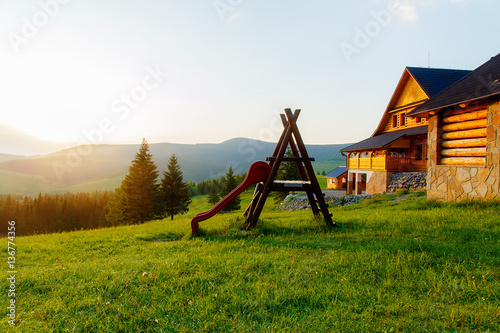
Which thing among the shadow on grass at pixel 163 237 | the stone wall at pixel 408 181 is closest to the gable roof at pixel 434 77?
the stone wall at pixel 408 181

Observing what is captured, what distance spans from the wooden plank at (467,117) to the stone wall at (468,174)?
33 cm

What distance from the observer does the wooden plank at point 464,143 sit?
31.1 ft

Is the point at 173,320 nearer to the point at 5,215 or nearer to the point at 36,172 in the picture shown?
the point at 5,215

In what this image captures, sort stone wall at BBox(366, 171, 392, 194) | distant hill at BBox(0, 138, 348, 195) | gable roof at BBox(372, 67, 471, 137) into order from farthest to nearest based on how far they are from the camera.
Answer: distant hill at BBox(0, 138, 348, 195) < stone wall at BBox(366, 171, 392, 194) < gable roof at BBox(372, 67, 471, 137)

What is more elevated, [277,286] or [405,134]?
[405,134]

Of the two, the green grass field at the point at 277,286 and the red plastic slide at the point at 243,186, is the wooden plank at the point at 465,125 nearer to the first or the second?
the green grass field at the point at 277,286

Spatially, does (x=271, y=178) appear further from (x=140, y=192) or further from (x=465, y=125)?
(x=140, y=192)

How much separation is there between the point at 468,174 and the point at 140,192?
100 feet

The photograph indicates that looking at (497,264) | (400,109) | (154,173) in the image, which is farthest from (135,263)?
(154,173)

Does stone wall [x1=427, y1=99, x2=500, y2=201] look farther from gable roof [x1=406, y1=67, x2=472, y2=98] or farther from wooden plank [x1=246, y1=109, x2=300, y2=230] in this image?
gable roof [x1=406, y1=67, x2=472, y2=98]

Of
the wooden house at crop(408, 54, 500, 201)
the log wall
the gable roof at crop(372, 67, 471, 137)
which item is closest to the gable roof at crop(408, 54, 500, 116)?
the wooden house at crop(408, 54, 500, 201)

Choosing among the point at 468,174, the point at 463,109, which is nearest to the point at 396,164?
the point at 463,109

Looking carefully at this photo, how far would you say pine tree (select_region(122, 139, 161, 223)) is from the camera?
106ft

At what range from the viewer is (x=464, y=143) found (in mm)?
10117
